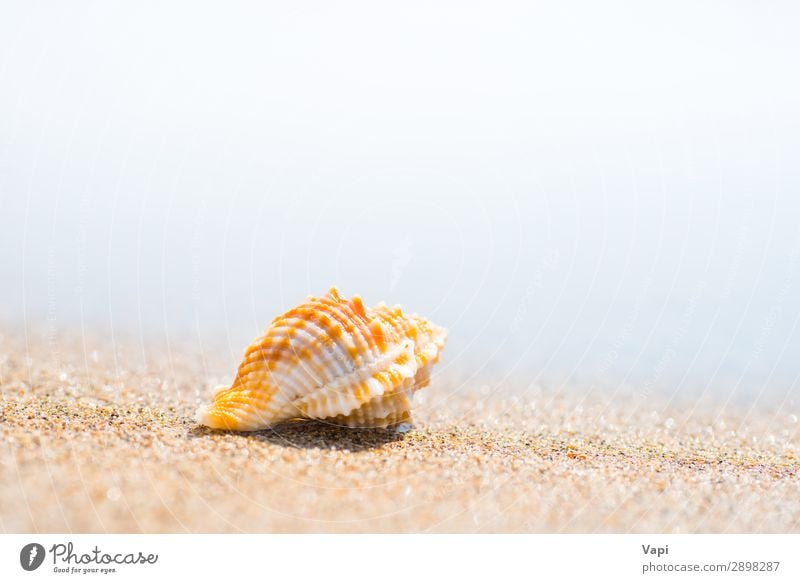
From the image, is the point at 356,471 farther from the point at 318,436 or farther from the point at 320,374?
the point at 320,374

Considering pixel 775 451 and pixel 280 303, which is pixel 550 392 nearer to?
pixel 775 451

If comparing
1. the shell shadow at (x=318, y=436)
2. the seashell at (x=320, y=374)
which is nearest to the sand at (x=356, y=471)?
the shell shadow at (x=318, y=436)
